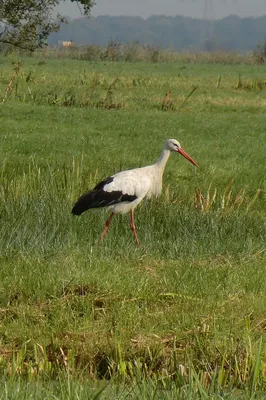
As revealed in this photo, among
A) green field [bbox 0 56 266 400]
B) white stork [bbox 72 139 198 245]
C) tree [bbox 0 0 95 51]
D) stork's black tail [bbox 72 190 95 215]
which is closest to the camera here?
green field [bbox 0 56 266 400]

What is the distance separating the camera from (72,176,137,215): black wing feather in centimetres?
1015

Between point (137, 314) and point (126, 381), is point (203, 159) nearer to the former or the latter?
point (137, 314)

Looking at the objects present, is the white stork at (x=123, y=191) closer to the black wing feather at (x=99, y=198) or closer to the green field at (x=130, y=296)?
the black wing feather at (x=99, y=198)

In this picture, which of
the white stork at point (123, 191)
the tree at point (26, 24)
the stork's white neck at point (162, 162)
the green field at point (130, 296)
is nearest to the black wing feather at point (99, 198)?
the white stork at point (123, 191)

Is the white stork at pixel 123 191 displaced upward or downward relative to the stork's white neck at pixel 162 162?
downward

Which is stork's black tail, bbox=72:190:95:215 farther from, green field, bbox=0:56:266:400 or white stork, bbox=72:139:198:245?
green field, bbox=0:56:266:400

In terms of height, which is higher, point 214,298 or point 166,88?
point 214,298

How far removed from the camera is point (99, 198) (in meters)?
10.5

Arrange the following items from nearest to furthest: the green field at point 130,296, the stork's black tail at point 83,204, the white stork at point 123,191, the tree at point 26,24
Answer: the green field at point 130,296 < the stork's black tail at point 83,204 < the white stork at point 123,191 < the tree at point 26,24

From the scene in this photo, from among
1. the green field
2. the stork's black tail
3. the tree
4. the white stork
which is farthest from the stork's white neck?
the tree

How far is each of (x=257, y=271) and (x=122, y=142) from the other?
37.1 feet

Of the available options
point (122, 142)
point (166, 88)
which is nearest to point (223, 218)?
point (122, 142)

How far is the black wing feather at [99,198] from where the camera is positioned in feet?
33.3

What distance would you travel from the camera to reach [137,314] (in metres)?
7.31
